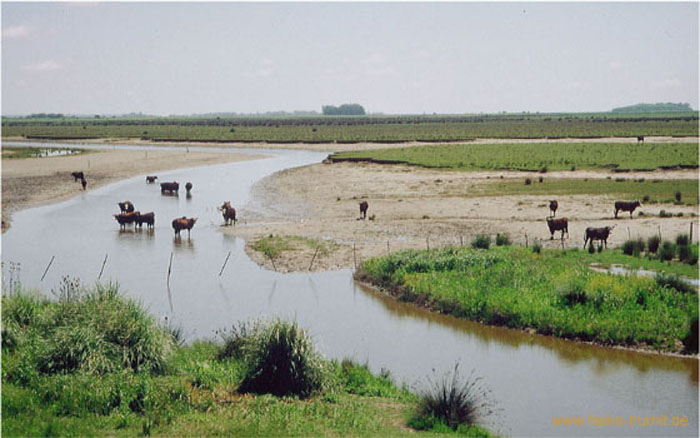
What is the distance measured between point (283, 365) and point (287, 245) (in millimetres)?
16015

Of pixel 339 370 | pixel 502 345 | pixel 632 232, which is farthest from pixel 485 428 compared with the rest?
pixel 632 232

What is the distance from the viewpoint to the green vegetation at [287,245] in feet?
91.7

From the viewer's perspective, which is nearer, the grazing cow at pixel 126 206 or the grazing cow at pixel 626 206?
the grazing cow at pixel 626 206

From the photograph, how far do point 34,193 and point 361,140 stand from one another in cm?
5366

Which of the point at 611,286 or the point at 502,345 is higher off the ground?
the point at 611,286

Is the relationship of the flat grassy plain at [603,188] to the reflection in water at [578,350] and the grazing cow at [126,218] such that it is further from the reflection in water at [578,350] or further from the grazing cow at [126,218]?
the reflection in water at [578,350]

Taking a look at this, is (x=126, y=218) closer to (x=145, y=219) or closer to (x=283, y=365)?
(x=145, y=219)

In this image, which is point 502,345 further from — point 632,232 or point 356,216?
point 356,216

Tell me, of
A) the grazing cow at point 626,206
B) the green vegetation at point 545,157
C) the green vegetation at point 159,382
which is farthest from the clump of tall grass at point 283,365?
the green vegetation at point 545,157

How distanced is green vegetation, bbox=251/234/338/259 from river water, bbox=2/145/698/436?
1.16 metres

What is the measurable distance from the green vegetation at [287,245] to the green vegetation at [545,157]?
86.8 ft

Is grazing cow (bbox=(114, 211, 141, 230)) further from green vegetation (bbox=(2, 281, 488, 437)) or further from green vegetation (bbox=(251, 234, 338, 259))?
green vegetation (bbox=(2, 281, 488, 437))

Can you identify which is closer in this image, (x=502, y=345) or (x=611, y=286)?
(x=502, y=345)

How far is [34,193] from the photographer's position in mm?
47406
